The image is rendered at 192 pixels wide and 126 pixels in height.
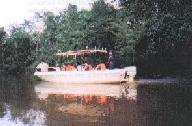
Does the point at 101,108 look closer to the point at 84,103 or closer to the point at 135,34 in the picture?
the point at 84,103

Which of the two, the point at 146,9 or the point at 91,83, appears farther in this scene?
the point at 146,9

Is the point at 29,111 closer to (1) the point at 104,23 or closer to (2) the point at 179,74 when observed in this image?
(2) the point at 179,74

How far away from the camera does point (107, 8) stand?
3962cm

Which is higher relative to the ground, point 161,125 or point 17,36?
point 17,36

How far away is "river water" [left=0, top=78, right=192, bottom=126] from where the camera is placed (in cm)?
1452

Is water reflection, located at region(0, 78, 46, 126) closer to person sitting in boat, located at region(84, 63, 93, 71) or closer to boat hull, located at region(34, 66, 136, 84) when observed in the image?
boat hull, located at region(34, 66, 136, 84)

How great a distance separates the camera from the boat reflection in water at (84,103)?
15219 millimetres

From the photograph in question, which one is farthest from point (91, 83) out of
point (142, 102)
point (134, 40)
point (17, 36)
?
point (17, 36)

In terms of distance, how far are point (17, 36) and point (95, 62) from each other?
24.9m

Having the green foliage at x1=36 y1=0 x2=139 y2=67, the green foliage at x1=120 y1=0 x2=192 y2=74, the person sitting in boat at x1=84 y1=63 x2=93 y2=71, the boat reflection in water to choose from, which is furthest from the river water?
the green foliage at x1=36 y1=0 x2=139 y2=67

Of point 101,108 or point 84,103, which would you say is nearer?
point 101,108

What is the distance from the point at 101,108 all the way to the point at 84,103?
6.20 ft

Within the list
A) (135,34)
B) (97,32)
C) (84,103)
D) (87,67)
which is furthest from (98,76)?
(97,32)

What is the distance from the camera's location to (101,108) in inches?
688
